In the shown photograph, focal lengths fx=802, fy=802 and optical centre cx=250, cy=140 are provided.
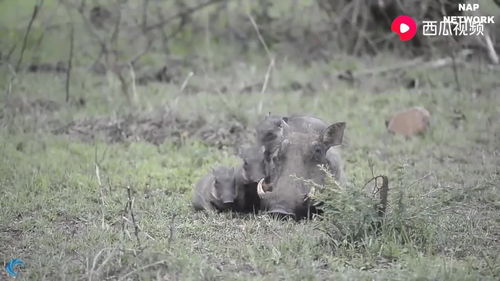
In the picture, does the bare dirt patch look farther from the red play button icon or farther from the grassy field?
the red play button icon

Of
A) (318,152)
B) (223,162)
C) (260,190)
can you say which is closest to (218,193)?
(260,190)

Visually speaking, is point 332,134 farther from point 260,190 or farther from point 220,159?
point 220,159

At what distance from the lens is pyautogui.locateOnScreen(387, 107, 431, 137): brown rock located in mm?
7617

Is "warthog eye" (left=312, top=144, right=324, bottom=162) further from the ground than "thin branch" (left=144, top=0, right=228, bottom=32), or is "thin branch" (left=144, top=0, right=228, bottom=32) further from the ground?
"thin branch" (left=144, top=0, right=228, bottom=32)

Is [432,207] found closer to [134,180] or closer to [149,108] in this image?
[134,180]

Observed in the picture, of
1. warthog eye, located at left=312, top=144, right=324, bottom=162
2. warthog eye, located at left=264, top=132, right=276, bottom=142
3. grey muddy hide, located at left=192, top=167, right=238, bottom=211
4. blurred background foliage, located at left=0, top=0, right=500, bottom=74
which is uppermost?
blurred background foliage, located at left=0, top=0, right=500, bottom=74

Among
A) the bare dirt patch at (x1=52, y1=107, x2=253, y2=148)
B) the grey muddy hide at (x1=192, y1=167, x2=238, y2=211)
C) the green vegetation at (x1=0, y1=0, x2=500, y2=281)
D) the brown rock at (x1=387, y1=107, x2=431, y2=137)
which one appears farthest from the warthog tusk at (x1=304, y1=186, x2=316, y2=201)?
the brown rock at (x1=387, y1=107, x2=431, y2=137)

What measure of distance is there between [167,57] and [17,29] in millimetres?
1969

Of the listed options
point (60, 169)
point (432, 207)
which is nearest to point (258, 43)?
point (60, 169)

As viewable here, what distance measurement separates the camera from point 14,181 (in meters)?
5.85

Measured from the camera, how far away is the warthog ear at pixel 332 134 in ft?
A: 16.8

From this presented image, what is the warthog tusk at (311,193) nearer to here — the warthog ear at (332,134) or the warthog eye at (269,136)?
the warthog ear at (332,134)

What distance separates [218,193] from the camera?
5.23 m

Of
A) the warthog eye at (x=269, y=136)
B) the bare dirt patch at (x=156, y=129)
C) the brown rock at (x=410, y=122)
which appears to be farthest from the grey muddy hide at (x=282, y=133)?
the brown rock at (x=410, y=122)
